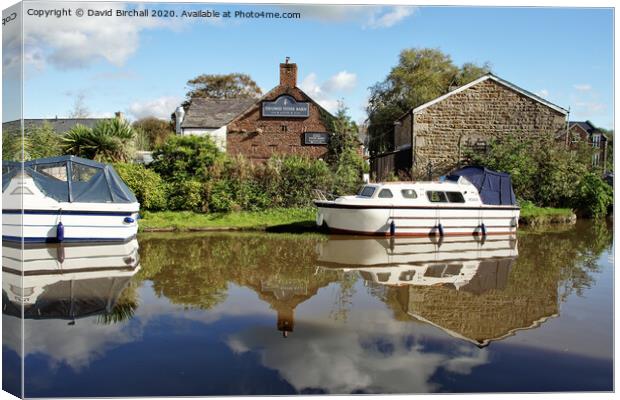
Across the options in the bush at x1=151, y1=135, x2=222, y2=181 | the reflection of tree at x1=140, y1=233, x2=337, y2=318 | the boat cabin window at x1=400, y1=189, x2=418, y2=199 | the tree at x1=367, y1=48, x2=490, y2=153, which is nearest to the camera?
the reflection of tree at x1=140, y1=233, x2=337, y2=318

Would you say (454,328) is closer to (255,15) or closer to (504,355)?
(504,355)

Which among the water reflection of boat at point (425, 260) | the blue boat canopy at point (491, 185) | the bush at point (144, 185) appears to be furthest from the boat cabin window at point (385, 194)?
the bush at point (144, 185)

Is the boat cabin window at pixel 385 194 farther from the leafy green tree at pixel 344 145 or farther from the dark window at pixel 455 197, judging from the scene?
the leafy green tree at pixel 344 145

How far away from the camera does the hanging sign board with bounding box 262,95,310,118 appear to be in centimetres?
2825

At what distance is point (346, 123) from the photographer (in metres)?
27.5

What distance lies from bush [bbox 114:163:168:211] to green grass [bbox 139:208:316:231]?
17.1 inches

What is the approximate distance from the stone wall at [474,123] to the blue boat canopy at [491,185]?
239 inches

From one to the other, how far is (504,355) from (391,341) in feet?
4.30

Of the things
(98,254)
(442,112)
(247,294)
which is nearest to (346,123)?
(442,112)

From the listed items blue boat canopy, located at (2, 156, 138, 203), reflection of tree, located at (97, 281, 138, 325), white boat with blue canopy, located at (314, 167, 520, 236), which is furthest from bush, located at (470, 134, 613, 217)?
reflection of tree, located at (97, 281, 138, 325)

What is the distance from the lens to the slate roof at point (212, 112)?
3183 cm

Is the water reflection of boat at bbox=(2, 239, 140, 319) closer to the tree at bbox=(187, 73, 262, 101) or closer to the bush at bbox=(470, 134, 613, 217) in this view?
the bush at bbox=(470, 134, 613, 217)

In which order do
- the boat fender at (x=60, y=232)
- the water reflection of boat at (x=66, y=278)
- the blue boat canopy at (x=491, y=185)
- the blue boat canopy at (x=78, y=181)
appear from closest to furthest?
the water reflection of boat at (x=66, y=278) → the boat fender at (x=60, y=232) → the blue boat canopy at (x=78, y=181) → the blue boat canopy at (x=491, y=185)

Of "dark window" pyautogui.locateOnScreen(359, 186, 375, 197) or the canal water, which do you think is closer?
the canal water
